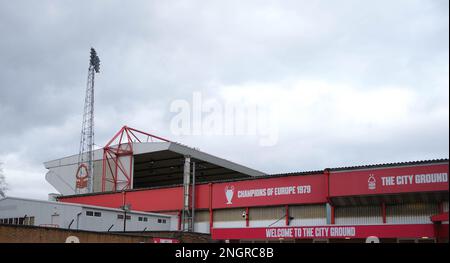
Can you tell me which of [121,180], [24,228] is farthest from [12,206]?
[24,228]

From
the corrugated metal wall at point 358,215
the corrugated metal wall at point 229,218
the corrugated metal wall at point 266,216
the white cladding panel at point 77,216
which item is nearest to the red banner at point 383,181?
the corrugated metal wall at point 358,215

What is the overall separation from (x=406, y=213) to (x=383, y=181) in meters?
2.32

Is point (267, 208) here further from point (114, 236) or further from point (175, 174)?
point (175, 174)

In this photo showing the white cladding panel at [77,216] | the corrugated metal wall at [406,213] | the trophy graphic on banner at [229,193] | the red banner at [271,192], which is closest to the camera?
the corrugated metal wall at [406,213]

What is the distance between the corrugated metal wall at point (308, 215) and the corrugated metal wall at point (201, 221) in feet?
26.8

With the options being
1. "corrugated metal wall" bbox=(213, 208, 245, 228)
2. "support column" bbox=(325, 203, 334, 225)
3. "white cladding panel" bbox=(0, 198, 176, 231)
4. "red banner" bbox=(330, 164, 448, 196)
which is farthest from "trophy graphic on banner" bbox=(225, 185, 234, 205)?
"red banner" bbox=(330, 164, 448, 196)

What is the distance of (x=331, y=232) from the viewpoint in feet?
95.1

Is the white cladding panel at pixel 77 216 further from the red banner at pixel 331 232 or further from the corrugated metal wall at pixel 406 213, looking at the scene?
the corrugated metal wall at pixel 406 213

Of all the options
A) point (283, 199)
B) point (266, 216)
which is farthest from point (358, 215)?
point (266, 216)

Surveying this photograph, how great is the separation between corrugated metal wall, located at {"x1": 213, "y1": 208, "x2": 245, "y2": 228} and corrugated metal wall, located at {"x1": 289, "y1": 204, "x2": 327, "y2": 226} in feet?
15.0

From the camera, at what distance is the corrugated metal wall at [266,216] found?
38.7m
